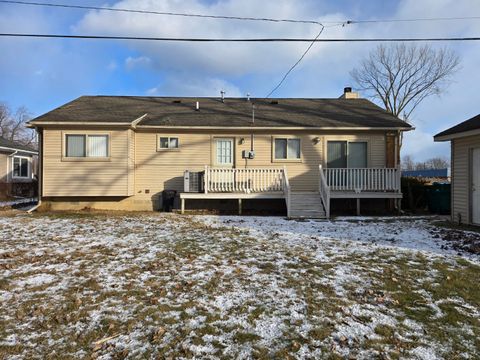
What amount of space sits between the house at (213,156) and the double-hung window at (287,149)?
0.04 metres

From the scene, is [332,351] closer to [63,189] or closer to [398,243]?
[398,243]

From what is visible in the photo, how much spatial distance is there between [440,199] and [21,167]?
86.3 ft

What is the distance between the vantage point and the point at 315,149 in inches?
570

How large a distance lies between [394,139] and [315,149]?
333 cm

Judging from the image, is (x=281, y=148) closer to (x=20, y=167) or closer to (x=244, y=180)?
(x=244, y=180)

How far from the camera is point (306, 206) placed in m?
12.8

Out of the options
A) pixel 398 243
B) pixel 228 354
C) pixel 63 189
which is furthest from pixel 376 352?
pixel 63 189

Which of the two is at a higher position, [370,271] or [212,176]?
[212,176]

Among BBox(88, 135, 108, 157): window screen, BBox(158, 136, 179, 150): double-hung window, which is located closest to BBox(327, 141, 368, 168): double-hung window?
BBox(158, 136, 179, 150): double-hung window

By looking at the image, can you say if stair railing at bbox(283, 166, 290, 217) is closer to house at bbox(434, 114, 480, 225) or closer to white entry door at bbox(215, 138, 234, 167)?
white entry door at bbox(215, 138, 234, 167)

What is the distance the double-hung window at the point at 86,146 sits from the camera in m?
13.2

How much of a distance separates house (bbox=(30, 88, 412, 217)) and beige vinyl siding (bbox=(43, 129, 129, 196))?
1.4 inches

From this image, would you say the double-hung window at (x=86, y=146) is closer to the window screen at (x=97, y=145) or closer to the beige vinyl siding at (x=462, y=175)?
the window screen at (x=97, y=145)

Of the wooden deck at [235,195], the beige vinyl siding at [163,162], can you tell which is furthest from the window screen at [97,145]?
the wooden deck at [235,195]
